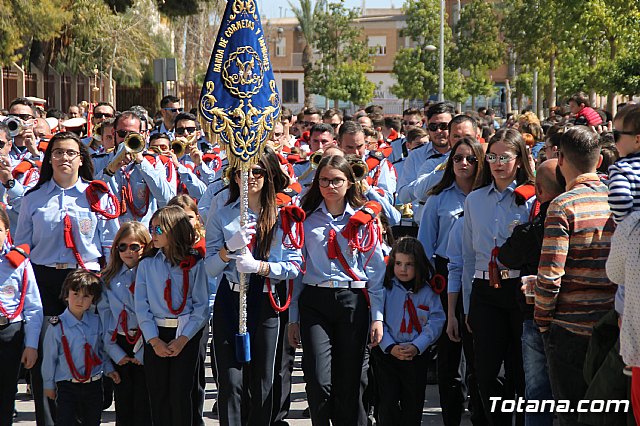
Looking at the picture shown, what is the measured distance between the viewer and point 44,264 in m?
7.78

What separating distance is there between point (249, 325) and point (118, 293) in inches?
41.6

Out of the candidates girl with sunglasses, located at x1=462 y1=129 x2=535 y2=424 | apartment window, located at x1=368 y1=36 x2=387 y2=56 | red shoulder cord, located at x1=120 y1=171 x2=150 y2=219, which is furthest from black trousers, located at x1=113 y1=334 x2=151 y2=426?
apartment window, located at x1=368 y1=36 x2=387 y2=56

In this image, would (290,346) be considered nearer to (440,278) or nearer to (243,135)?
(440,278)

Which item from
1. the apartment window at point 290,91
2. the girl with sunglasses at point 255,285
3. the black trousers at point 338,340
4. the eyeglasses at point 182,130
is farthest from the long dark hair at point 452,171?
the apartment window at point 290,91

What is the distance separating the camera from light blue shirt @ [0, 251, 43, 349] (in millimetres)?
7117

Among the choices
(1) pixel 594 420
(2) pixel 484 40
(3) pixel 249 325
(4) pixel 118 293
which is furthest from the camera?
(2) pixel 484 40

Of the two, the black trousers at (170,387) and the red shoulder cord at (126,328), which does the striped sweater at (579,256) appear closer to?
the black trousers at (170,387)

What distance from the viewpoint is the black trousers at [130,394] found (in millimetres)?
7281

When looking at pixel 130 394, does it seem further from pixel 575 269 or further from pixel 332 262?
pixel 575 269

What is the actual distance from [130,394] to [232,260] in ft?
4.17

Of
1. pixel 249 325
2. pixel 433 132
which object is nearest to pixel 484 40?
pixel 433 132

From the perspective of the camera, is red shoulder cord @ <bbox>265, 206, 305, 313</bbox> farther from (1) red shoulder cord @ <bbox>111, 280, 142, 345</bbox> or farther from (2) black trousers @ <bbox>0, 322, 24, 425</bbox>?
(2) black trousers @ <bbox>0, 322, 24, 425</bbox>

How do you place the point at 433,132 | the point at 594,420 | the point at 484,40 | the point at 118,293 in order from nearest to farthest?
the point at 594,420, the point at 118,293, the point at 433,132, the point at 484,40

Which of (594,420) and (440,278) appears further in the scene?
(440,278)
